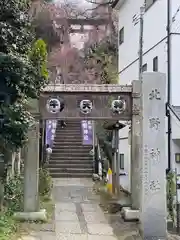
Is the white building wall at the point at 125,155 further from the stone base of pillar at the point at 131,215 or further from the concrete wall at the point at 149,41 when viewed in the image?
the stone base of pillar at the point at 131,215

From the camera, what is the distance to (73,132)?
87.7 ft

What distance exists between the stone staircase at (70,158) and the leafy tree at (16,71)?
1119cm

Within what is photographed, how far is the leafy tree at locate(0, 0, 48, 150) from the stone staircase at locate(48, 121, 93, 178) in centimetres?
1119

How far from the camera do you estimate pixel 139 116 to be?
1135 centimetres

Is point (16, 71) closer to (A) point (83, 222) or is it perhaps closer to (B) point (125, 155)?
(A) point (83, 222)

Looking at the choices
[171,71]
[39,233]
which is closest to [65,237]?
[39,233]

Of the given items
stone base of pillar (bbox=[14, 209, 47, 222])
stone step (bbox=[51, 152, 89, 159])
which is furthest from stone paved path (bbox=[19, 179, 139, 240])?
stone step (bbox=[51, 152, 89, 159])

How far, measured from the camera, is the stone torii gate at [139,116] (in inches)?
397

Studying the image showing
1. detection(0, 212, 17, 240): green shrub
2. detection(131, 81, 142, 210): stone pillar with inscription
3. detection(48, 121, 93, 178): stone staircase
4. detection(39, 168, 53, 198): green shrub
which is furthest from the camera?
detection(48, 121, 93, 178): stone staircase

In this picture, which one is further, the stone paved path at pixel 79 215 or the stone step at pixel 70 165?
the stone step at pixel 70 165

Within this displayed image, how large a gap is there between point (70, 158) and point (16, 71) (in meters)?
13.5

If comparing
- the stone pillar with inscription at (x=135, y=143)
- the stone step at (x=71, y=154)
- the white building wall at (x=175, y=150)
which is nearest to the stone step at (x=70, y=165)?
the stone step at (x=71, y=154)

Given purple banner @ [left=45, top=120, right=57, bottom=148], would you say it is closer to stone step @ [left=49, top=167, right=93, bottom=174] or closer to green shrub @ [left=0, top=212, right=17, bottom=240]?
stone step @ [left=49, top=167, right=93, bottom=174]

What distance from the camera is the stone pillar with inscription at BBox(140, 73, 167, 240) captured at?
999cm
